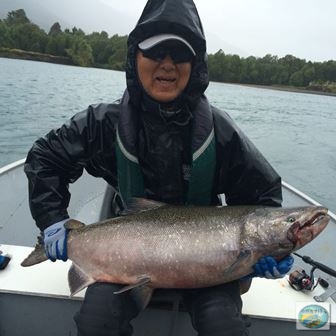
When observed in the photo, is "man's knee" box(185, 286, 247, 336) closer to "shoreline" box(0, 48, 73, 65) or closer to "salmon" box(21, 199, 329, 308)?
"salmon" box(21, 199, 329, 308)

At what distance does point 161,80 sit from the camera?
9.12ft

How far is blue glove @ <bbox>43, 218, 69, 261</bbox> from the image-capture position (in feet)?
8.61

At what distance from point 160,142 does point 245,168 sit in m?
0.59

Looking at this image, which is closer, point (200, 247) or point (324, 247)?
point (200, 247)

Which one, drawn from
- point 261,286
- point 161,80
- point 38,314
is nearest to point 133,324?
point 38,314

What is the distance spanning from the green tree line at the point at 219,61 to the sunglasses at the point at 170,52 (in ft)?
217

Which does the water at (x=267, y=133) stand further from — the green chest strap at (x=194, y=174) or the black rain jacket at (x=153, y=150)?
the green chest strap at (x=194, y=174)

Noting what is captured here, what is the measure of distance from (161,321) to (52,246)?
825mm

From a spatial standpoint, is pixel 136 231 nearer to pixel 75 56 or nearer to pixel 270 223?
pixel 270 223

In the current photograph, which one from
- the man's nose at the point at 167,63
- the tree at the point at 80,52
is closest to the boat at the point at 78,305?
the man's nose at the point at 167,63

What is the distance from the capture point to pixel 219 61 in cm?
6900

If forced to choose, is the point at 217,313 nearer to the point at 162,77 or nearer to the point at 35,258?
the point at 35,258

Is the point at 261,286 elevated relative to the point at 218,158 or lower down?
lower down

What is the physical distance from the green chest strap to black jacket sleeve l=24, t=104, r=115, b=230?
0.60ft
